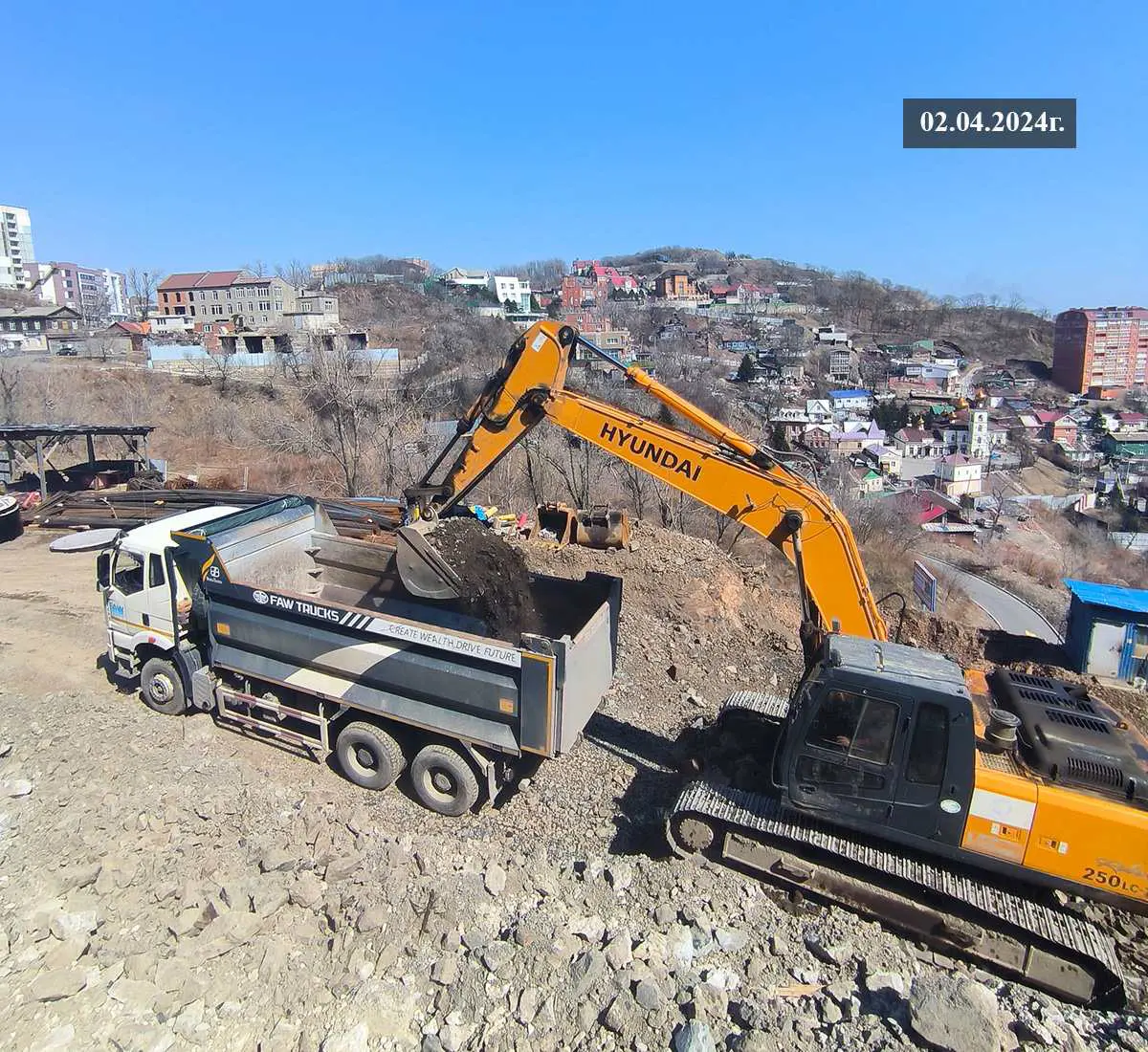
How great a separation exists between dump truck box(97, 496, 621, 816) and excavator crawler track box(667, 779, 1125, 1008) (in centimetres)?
146

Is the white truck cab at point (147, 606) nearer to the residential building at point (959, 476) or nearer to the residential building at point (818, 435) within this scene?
the residential building at point (818, 435)

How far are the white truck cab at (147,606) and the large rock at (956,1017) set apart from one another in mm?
7850

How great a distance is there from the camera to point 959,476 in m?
62.1

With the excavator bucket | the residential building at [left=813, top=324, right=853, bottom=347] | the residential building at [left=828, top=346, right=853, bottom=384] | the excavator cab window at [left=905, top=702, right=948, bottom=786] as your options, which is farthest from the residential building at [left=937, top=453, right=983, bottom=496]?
the excavator cab window at [left=905, top=702, right=948, bottom=786]

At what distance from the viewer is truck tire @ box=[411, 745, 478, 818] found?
6.84 meters

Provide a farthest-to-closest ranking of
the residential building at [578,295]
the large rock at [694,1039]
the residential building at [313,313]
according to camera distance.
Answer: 1. the residential building at [578,295]
2. the residential building at [313,313]
3. the large rock at [694,1039]

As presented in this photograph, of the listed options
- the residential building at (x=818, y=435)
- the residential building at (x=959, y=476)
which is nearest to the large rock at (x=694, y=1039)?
the residential building at (x=818, y=435)

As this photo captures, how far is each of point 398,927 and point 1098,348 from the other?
135725 mm

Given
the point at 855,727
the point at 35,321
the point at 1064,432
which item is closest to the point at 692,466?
the point at 855,727

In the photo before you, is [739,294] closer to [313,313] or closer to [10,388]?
[313,313]

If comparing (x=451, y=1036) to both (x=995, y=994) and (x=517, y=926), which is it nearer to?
(x=517, y=926)

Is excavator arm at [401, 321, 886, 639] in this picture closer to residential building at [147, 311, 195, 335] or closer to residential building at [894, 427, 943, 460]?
residential building at [147, 311, 195, 335]

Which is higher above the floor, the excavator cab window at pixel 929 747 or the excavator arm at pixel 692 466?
the excavator arm at pixel 692 466
